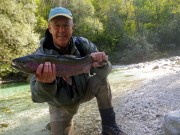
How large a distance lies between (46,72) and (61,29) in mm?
1041

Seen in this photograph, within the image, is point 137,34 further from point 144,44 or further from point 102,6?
point 102,6

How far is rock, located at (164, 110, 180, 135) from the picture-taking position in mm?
4676

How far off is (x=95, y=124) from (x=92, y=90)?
2.11 m

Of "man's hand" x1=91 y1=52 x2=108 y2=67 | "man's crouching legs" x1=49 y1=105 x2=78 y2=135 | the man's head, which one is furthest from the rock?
the man's head

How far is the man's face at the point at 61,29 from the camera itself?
435 centimetres

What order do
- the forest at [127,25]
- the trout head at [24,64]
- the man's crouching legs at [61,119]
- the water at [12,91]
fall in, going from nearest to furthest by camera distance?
the trout head at [24,64]
the man's crouching legs at [61,119]
the water at [12,91]
the forest at [127,25]

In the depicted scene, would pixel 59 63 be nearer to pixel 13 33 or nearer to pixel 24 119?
pixel 24 119

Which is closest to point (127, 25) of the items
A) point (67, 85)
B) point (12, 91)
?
point (12, 91)

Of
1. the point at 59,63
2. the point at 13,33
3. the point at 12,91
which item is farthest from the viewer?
the point at 13,33

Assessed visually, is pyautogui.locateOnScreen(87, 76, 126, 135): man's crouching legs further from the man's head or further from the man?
the man's head

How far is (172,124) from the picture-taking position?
4754 mm

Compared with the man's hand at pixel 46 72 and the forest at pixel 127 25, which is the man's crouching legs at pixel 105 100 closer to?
the man's hand at pixel 46 72

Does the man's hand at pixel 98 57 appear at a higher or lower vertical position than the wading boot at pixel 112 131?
higher

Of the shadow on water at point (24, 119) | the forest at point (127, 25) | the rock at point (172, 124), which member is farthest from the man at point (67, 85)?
the forest at point (127, 25)
